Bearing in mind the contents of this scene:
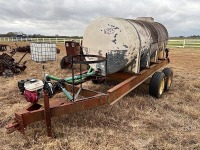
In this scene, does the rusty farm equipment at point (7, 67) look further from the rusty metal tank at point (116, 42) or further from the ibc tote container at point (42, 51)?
the rusty metal tank at point (116, 42)

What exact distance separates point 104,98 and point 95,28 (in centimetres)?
169

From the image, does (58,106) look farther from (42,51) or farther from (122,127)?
(42,51)

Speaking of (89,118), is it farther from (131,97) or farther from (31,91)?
(131,97)

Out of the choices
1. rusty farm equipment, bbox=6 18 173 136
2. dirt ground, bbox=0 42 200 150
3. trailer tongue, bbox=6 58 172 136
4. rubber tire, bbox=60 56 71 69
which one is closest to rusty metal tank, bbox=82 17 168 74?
rusty farm equipment, bbox=6 18 173 136

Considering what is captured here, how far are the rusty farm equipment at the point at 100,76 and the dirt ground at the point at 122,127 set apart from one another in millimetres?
314

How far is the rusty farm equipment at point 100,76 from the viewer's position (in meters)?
3.40

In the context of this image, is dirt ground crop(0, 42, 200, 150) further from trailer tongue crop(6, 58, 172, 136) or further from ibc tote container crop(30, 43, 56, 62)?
ibc tote container crop(30, 43, 56, 62)

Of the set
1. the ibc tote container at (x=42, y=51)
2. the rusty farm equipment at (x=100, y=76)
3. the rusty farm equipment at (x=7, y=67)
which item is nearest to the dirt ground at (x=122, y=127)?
the rusty farm equipment at (x=100, y=76)

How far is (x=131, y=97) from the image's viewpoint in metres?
5.34

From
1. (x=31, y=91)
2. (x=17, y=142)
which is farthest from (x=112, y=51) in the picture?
(x=17, y=142)

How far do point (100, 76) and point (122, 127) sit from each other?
1383 millimetres

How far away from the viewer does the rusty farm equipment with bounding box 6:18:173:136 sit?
3400mm

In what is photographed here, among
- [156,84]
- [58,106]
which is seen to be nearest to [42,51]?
[156,84]

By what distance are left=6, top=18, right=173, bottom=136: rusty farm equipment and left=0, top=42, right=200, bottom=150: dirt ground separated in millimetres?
314
